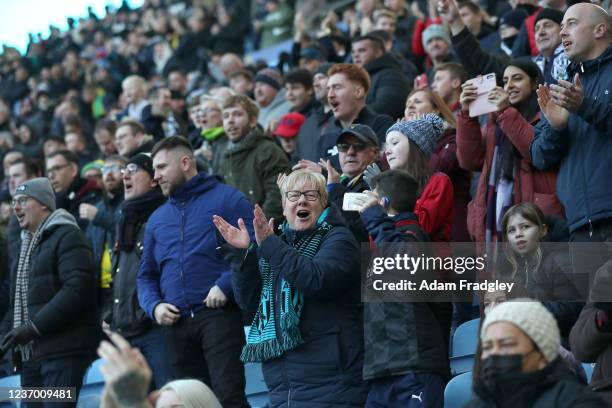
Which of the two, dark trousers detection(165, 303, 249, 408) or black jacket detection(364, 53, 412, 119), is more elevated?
black jacket detection(364, 53, 412, 119)

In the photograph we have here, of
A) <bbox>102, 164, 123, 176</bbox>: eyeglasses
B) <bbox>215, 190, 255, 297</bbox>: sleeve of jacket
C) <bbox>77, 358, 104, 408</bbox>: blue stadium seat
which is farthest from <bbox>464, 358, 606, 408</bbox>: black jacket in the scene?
<bbox>102, 164, 123, 176</bbox>: eyeglasses

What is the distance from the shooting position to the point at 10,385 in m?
8.84

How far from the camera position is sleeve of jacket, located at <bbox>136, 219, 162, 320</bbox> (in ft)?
25.6

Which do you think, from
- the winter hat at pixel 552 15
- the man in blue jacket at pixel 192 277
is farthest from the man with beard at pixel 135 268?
the winter hat at pixel 552 15

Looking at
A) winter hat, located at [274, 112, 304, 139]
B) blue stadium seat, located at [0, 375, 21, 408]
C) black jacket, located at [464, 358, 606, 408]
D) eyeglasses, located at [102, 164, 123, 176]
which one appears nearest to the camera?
black jacket, located at [464, 358, 606, 408]

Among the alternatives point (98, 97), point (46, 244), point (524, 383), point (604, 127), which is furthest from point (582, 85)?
point (98, 97)

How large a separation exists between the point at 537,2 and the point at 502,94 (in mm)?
5101

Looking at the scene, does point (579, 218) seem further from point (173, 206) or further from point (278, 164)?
point (278, 164)

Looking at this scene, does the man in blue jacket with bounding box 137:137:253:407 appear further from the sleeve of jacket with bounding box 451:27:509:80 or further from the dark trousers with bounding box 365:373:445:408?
the sleeve of jacket with bounding box 451:27:509:80

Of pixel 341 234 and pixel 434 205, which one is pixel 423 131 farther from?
pixel 341 234

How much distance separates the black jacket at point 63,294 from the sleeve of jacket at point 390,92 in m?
2.67

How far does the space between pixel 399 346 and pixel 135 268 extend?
2902 mm

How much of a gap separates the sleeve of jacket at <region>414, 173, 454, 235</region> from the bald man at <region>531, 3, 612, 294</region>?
0.53 metres

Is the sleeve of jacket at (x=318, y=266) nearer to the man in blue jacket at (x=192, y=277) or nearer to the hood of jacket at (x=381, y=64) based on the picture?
the man in blue jacket at (x=192, y=277)
